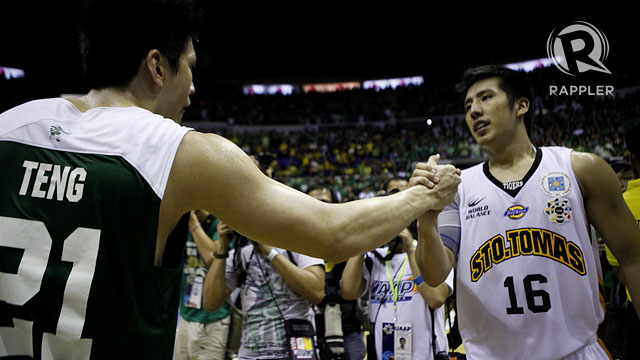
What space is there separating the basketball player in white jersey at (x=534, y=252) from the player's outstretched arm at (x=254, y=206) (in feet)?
2.40

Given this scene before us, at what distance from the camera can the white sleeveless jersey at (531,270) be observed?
7.59 ft

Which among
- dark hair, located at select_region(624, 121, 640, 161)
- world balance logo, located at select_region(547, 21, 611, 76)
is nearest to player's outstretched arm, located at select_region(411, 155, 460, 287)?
dark hair, located at select_region(624, 121, 640, 161)

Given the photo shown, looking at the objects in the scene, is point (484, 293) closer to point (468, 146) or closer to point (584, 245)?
A: point (584, 245)

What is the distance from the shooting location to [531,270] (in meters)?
2.39

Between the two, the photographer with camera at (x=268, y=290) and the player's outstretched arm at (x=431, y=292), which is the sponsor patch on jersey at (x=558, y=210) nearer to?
the player's outstretched arm at (x=431, y=292)

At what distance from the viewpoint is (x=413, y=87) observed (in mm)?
28516

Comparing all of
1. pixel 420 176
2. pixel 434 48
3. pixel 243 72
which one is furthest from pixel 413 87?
pixel 420 176

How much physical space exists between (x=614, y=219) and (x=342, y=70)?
30460 millimetres

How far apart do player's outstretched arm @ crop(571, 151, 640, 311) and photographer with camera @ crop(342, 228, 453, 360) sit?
1405 millimetres

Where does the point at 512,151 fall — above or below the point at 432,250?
above

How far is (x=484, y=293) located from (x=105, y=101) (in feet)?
6.66

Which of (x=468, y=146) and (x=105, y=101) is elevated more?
(x=468, y=146)

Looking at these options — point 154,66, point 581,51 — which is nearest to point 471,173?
point 154,66

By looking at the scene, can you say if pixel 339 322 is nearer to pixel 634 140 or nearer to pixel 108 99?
pixel 634 140
